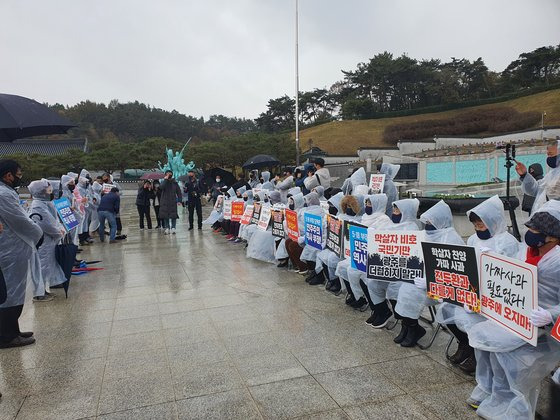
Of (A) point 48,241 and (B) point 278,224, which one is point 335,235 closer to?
(B) point 278,224

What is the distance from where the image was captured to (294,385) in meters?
3.56

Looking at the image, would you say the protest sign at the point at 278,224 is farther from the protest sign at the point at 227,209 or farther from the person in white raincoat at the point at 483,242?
the person in white raincoat at the point at 483,242

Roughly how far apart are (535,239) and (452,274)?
82 centimetres

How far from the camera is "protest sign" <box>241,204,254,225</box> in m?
9.81

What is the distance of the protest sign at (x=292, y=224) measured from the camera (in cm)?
721

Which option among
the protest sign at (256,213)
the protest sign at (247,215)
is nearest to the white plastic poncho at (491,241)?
the protest sign at (256,213)

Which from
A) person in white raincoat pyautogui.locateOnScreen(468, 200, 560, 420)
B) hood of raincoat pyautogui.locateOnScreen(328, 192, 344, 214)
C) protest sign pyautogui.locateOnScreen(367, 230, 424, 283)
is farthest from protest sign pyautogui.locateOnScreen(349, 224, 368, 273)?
person in white raincoat pyautogui.locateOnScreen(468, 200, 560, 420)

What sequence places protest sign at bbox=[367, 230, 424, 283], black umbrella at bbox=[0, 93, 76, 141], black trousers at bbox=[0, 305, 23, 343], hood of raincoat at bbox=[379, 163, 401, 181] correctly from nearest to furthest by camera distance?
protest sign at bbox=[367, 230, 424, 283]
black trousers at bbox=[0, 305, 23, 343]
black umbrella at bbox=[0, 93, 76, 141]
hood of raincoat at bbox=[379, 163, 401, 181]

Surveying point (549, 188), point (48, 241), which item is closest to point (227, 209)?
point (48, 241)

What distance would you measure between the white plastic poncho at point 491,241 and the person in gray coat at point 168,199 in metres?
10.1

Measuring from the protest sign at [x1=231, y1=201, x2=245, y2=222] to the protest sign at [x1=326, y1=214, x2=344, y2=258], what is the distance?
5079 mm

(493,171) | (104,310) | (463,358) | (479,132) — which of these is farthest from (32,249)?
(479,132)

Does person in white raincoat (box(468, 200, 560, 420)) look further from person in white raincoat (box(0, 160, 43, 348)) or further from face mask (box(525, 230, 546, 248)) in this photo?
person in white raincoat (box(0, 160, 43, 348))

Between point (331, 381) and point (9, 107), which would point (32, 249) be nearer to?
point (9, 107)
